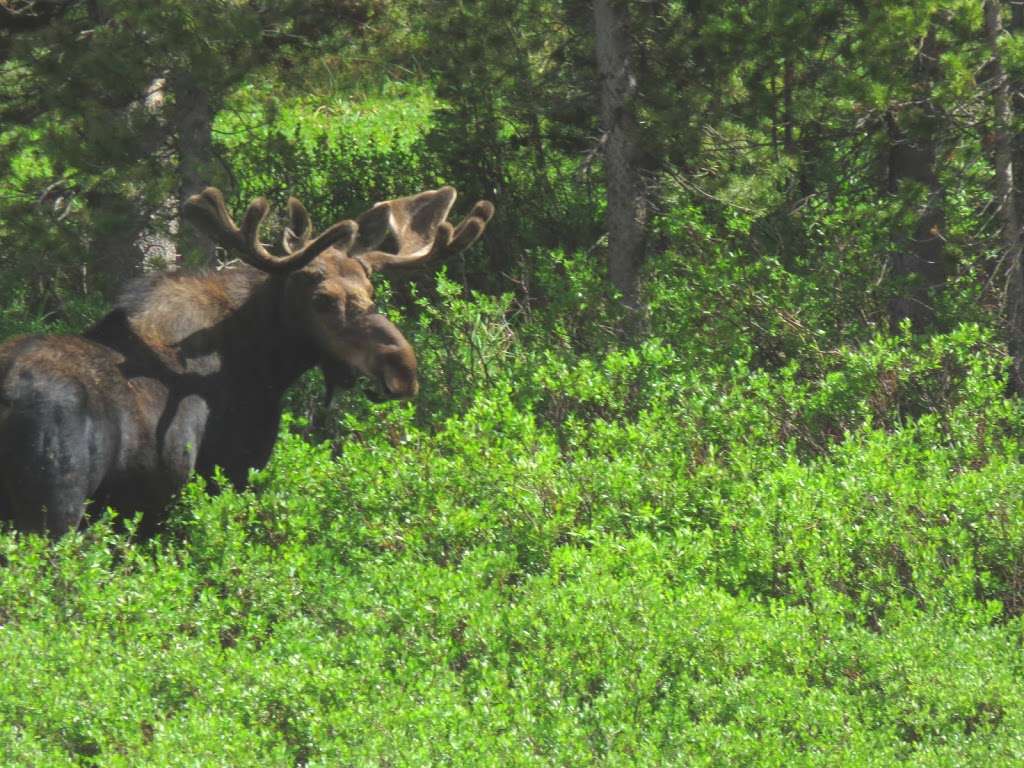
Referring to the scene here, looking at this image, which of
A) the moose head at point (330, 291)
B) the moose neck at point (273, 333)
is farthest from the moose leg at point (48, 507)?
the moose head at point (330, 291)

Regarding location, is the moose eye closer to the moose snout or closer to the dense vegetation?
the moose snout

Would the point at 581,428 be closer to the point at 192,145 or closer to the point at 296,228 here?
the point at 296,228

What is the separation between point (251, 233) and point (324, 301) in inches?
23.1

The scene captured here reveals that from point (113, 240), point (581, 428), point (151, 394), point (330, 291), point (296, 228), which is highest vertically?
point (296, 228)

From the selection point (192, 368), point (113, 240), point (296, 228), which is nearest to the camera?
point (192, 368)

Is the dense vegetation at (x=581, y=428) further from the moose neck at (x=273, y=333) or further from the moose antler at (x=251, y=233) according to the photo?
the moose antler at (x=251, y=233)

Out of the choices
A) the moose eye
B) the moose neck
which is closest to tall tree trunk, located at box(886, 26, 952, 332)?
the moose eye

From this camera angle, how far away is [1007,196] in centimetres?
1177

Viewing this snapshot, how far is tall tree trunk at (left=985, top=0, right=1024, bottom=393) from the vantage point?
11.7 meters

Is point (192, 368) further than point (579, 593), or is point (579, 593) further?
point (192, 368)

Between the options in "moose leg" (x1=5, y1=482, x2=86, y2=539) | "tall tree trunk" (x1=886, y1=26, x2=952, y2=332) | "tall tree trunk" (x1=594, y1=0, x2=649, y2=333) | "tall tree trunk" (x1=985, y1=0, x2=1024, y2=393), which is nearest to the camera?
"moose leg" (x1=5, y1=482, x2=86, y2=539)

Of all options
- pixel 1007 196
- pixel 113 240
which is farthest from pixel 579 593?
pixel 113 240

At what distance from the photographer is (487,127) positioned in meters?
14.6

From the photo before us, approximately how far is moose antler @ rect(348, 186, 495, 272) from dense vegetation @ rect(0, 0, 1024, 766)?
1.05 meters
